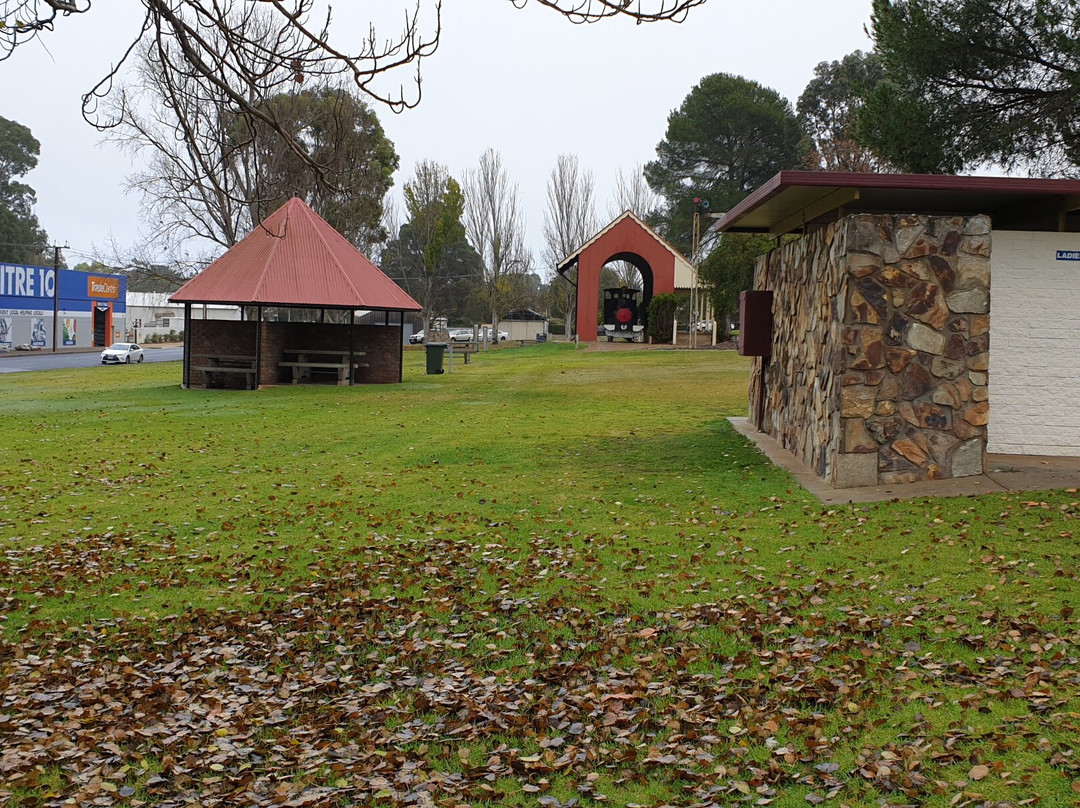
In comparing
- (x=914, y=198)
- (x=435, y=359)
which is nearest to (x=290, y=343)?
(x=435, y=359)

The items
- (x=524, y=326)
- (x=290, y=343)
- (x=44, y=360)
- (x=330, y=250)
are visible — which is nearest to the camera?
(x=330, y=250)

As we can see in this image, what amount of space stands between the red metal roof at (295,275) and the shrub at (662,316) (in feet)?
59.1

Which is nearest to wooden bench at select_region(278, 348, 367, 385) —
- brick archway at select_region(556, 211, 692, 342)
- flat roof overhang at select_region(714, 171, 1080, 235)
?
flat roof overhang at select_region(714, 171, 1080, 235)

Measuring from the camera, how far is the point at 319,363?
97.0 ft

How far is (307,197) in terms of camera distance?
49.0 m

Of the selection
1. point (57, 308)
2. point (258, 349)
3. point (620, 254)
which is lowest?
point (258, 349)

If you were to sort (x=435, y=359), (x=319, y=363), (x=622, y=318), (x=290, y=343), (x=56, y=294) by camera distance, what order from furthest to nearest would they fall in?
(x=56, y=294) → (x=622, y=318) → (x=435, y=359) → (x=290, y=343) → (x=319, y=363)

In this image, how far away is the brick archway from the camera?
47844 mm

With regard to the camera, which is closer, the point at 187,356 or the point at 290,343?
the point at 187,356

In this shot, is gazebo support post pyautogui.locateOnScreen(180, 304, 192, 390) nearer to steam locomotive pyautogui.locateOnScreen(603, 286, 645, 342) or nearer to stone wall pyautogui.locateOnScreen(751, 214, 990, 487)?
stone wall pyautogui.locateOnScreen(751, 214, 990, 487)

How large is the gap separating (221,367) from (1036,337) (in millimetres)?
22087

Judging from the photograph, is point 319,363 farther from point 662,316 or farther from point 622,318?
point 622,318

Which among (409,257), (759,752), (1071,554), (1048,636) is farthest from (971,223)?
(409,257)

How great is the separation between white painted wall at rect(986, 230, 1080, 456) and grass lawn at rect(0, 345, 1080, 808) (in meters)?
2.09
